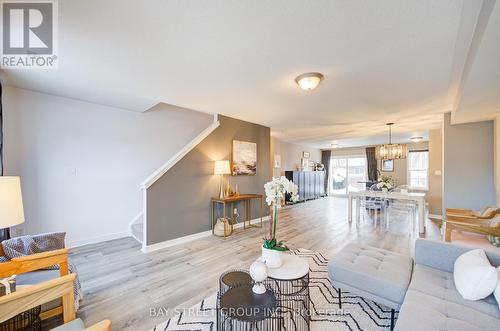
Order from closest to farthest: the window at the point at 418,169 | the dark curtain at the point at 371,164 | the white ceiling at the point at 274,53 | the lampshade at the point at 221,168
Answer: the white ceiling at the point at 274,53
the lampshade at the point at 221,168
the window at the point at 418,169
the dark curtain at the point at 371,164

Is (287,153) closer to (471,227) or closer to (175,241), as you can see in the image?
(175,241)

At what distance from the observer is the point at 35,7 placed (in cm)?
152

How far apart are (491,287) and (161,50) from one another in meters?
3.20

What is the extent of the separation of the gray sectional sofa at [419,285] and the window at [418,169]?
26.4 ft

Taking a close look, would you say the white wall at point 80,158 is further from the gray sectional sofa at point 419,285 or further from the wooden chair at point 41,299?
the gray sectional sofa at point 419,285

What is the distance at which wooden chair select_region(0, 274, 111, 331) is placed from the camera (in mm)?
1083

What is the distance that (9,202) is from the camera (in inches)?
55.2

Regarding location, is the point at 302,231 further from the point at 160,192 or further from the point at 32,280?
the point at 32,280

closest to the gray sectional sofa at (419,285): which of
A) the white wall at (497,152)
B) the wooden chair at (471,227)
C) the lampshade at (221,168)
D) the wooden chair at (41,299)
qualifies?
the wooden chair at (471,227)

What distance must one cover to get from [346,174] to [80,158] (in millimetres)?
10368

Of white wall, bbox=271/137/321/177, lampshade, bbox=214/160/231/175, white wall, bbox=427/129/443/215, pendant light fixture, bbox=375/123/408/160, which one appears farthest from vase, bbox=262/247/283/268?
white wall, bbox=427/129/443/215

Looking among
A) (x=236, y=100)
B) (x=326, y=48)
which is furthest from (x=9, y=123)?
(x=326, y=48)

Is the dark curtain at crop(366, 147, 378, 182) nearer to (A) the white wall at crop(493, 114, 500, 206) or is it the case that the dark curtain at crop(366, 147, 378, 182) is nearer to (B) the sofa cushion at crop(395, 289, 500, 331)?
(A) the white wall at crop(493, 114, 500, 206)

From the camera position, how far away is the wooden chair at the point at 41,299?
3.55 ft
